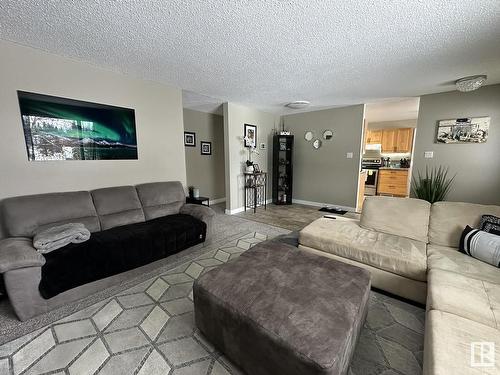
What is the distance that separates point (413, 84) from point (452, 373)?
3.59m

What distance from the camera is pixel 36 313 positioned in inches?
64.2

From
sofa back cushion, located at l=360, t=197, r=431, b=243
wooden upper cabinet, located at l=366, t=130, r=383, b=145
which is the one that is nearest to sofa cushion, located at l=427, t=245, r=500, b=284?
sofa back cushion, located at l=360, t=197, r=431, b=243

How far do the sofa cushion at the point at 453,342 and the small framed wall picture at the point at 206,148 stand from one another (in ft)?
15.6

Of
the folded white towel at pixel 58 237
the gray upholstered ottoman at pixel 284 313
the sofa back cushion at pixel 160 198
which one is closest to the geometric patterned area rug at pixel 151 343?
the gray upholstered ottoman at pixel 284 313

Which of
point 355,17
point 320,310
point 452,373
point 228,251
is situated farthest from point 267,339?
point 355,17

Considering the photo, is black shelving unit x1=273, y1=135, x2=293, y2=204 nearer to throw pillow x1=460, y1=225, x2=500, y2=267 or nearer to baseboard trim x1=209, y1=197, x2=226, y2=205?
baseboard trim x1=209, y1=197, x2=226, y2=205

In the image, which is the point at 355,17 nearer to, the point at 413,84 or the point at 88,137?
the point at 413,84

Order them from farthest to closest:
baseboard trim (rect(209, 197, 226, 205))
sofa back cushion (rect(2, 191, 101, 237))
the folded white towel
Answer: baseboard trim (rect(209, 197, 226, 205))
sofa back cushion (rect(2, 191, 101, 237))
the folded white towel

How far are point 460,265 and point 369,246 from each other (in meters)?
0.63

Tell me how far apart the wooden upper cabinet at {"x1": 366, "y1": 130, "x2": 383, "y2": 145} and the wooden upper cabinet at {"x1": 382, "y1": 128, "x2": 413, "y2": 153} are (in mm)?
113

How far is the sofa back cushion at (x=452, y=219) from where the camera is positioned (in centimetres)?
196

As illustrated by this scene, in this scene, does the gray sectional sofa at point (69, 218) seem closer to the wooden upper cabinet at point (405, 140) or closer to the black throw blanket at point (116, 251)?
the black throw blanket at point (116, 251)

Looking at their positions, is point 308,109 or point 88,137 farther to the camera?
point 308,109

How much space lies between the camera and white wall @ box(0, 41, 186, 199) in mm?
2049
